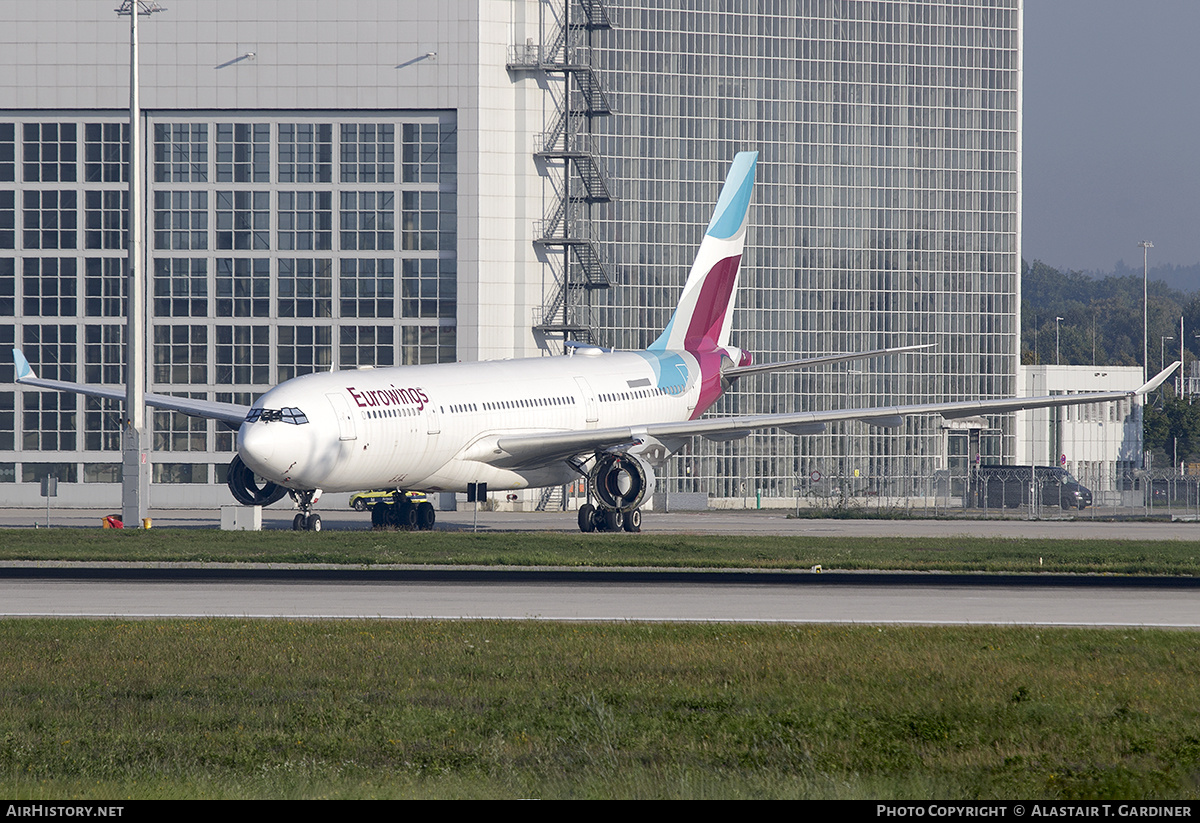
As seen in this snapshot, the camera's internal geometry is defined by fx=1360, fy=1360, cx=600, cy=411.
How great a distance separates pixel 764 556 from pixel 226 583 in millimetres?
11565

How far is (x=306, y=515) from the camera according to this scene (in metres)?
39.4

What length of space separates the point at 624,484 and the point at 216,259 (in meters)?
36.8

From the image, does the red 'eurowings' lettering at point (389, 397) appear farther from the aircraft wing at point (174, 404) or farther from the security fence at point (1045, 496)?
the security fence at point (1045, 496)

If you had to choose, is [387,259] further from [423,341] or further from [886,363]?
[886,363]

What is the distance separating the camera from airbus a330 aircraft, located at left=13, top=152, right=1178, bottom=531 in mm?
35500

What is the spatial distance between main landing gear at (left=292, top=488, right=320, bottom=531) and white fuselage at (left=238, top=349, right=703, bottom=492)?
7.38 ft

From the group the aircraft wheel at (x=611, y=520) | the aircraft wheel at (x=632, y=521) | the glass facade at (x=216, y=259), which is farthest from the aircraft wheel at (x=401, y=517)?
the glass facade at (x=216, y=259)

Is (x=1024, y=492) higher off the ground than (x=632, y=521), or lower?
lower

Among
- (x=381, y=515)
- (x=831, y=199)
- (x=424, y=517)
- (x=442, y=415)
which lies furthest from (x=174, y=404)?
(x=831, y=199)

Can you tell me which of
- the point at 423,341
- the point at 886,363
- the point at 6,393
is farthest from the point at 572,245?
the point at 886,363

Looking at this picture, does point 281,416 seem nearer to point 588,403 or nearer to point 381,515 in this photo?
point 381,515

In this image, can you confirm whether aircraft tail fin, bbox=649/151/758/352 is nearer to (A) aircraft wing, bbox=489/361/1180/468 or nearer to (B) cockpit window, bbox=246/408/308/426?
(A) aircraft wing, bbox=489/361/1180/468

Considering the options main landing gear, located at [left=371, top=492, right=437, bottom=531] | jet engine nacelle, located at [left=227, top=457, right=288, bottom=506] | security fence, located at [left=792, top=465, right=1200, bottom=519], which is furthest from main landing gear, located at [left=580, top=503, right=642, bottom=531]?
security fence, located at [left=792, top=465, right=1200, bottom=519]

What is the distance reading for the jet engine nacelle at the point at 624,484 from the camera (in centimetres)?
4088
